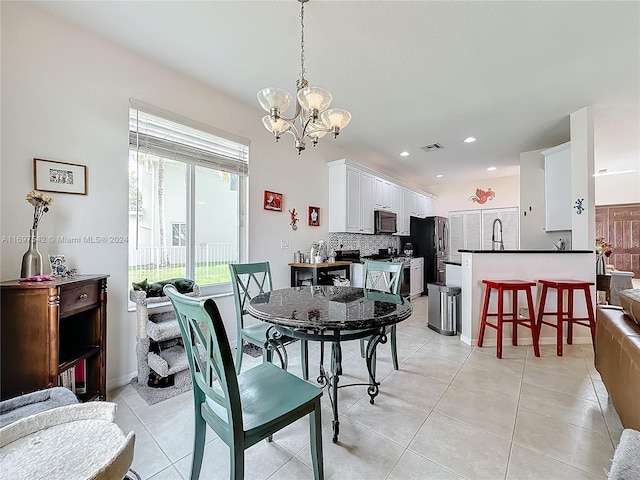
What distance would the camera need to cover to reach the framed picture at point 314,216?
4.16m

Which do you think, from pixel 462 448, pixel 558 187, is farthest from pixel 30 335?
pixel 558 187

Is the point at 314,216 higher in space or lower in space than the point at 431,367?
higher

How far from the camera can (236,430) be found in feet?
3.41

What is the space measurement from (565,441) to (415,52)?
9.66ft

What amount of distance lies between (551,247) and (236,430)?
5.47 meters

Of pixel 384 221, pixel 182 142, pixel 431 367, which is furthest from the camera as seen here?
pixel 384 221

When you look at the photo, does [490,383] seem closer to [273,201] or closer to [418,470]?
[418,470]

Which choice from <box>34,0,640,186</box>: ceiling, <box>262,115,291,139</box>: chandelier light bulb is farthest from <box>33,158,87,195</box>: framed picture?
<box>262,115,291,139</box>: chandelier light bulb

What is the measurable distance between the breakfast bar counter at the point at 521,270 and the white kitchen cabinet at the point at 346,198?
1.90m

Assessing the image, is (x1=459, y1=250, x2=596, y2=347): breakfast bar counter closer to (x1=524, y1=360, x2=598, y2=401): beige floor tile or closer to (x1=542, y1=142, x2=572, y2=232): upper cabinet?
(x1=524, y1=360, x2=598, y2=401): beige floor tile

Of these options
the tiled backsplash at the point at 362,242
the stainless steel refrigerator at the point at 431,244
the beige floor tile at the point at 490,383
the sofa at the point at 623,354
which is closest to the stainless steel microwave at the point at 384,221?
the tiled backsplash at the point at 362,242

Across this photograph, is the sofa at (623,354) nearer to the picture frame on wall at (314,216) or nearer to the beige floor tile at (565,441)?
the beige floor tile at (565,441)

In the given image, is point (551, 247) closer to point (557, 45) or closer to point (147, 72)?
point (557, 45)

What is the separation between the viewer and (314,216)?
4215 millimetres
